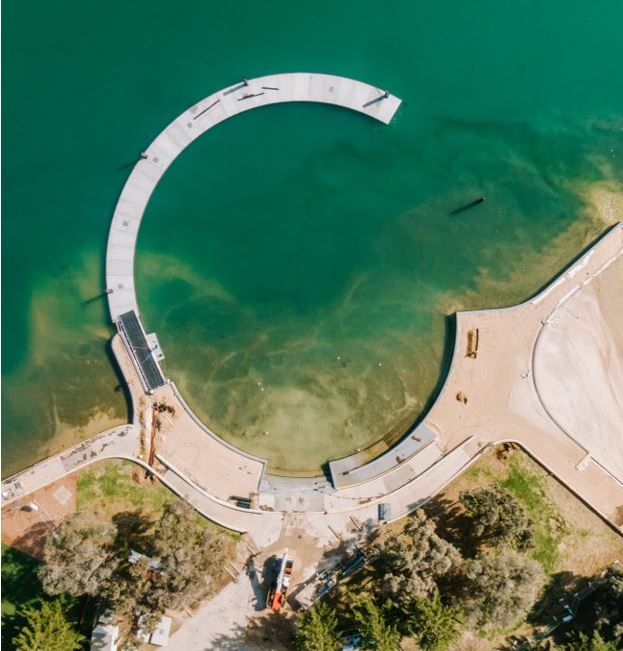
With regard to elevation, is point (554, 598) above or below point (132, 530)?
below

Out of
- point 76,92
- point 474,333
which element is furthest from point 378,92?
point 76,92

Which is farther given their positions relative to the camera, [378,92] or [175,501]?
[378,92]

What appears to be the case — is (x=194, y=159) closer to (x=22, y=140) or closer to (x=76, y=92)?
(x=76, y=92)

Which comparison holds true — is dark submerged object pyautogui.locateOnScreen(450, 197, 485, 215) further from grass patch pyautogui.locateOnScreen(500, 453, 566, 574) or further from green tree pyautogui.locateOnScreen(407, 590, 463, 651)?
green tree pyautogui.locateOnScreen(407, 590, 463, 651)

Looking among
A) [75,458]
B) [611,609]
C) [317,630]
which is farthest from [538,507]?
[75,458]

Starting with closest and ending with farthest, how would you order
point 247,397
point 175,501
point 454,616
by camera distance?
point 454,616, point 175,501, point 247,397

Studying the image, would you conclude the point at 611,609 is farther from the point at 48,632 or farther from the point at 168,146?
the point at 168,146

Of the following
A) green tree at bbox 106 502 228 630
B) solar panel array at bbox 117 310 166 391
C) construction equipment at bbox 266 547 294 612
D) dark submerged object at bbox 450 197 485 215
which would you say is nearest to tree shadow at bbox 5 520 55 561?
green tree at bbox 106 502 228 630
